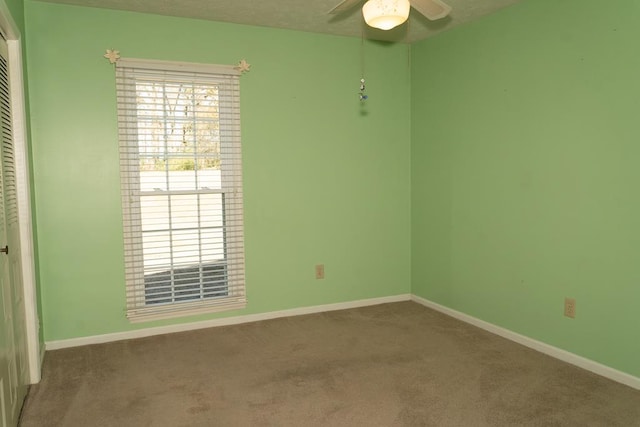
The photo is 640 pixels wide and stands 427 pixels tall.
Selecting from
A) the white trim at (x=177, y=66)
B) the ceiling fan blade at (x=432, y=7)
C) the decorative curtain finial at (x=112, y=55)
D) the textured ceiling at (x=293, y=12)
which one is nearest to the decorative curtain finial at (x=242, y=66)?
the white trim at (x=177, y=66)

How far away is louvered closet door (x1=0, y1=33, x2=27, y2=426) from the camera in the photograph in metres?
2.09

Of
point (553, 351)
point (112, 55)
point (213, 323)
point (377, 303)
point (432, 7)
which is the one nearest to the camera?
point (432, 7)

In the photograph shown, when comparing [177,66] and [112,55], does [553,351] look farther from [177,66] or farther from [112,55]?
[112,55]

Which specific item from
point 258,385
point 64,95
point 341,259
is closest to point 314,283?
point 341,259

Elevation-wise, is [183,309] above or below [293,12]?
below

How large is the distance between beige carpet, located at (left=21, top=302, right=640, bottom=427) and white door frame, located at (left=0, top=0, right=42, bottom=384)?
24cm

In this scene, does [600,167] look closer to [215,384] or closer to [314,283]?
[314,283]

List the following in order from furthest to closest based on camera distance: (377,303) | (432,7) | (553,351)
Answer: (377,303) → (553,351) → (432,7)

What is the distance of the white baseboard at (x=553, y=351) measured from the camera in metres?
2.70

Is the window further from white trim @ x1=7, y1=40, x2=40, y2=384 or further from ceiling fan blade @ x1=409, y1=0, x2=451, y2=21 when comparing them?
ceiling fan blade @ x1=409, y1=0, x2=451, y2=21

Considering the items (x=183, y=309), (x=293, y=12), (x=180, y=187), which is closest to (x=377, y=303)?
(x=183, y=309)

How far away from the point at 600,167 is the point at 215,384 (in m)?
2.60

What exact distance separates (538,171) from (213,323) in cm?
268

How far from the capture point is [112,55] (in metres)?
3.31
